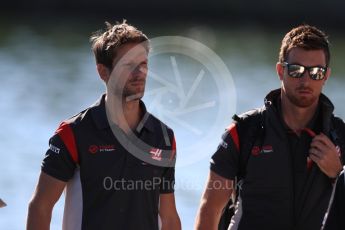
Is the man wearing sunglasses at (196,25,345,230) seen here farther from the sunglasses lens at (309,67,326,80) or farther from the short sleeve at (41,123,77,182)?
the short sleeve at (41,123,77,182)

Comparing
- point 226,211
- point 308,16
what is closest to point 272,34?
point 308,16

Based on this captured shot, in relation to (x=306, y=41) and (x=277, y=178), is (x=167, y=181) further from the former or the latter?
(x=306, y=41)

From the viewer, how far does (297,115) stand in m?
3.82

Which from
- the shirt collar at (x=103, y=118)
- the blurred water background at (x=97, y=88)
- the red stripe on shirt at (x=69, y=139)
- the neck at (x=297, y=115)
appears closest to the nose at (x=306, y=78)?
the neck at (x=297, y=115)

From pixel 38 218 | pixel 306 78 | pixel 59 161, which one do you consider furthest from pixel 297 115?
pixel 38 218

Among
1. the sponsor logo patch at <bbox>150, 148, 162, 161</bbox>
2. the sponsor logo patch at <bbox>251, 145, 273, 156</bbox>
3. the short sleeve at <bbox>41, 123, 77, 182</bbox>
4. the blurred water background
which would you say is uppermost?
the blurred water background

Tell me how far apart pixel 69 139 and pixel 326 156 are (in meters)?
0.96

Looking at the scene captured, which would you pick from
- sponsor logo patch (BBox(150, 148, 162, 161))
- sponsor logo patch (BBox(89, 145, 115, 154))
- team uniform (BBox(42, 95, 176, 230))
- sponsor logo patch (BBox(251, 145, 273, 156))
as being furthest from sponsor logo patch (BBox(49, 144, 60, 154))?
sponsor logo patch (BBox(251, 145, 273, 156))

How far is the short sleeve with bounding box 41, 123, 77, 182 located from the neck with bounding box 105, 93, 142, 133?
0.23 metres

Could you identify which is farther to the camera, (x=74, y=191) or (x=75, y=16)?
(x=75, y=16)

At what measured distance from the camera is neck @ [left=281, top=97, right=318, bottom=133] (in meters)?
3.81

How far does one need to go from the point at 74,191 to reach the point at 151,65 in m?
10.5

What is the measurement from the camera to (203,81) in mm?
13039

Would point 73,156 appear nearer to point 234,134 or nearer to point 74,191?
point 74,191
